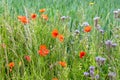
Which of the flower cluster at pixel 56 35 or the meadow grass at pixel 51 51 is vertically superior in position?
the flower cluster at pixel 56 35

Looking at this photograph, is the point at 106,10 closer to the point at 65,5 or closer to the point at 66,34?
the point at 65,5

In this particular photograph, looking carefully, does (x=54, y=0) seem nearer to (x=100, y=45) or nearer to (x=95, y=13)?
(x=95, y=13)

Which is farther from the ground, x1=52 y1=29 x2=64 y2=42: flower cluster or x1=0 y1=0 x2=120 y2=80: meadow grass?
x1=52 y1=29 x2=64 y2=42: flower cluster

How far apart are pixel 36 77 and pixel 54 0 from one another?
2.52 metres

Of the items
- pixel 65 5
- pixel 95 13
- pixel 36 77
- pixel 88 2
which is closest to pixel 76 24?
pixel 95 13

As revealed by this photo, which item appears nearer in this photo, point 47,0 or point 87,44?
point 87,44

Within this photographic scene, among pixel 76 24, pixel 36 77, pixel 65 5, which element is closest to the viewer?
pixel 36 77

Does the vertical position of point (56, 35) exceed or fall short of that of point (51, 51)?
it exceeds it

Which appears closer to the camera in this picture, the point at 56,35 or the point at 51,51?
the point at 56,35

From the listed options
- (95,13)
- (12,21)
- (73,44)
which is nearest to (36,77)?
(73,44)

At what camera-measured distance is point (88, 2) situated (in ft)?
15.8

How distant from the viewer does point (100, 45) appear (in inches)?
112

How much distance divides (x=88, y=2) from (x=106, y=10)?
50cm

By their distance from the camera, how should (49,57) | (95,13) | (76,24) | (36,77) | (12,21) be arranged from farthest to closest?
(95,13)
(76,24)
(12,21)
(49,57)
(36,77)
